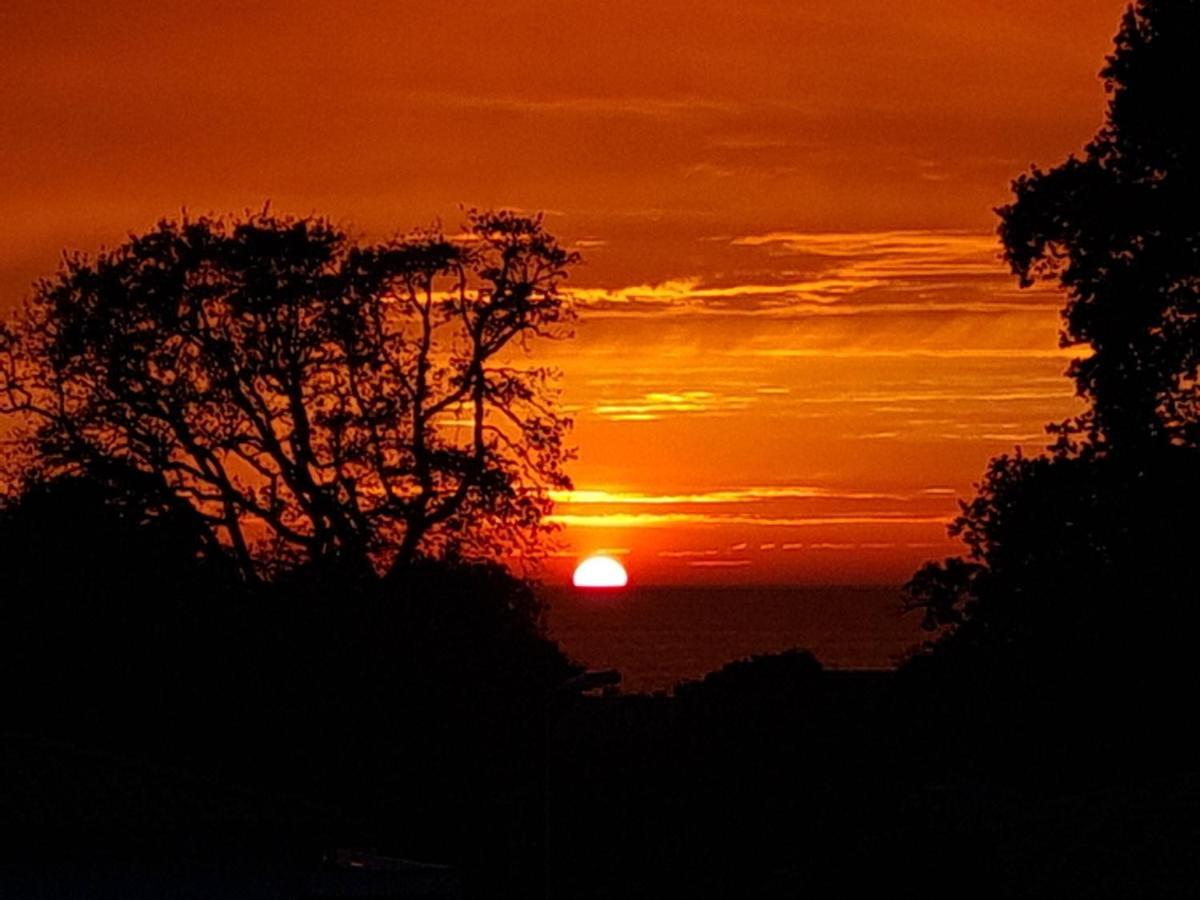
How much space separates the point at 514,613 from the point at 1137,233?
26664 millimetres

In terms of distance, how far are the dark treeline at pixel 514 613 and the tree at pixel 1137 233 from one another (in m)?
0.06

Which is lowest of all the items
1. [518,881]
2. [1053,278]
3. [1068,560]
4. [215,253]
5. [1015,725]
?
[518,881]

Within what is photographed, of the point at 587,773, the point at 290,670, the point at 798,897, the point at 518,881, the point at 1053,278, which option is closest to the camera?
the point at 798,897

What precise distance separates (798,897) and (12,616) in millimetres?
19191

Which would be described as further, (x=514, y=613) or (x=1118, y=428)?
(x=514, y=613)

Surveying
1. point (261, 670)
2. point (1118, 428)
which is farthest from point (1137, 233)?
point (261, 670)

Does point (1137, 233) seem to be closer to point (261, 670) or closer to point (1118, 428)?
point (1118, 428)

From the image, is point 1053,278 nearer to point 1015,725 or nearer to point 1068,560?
point 1068,560

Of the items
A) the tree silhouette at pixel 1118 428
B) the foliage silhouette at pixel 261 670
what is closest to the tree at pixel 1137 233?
the tree silhouette at pixel 1118 428

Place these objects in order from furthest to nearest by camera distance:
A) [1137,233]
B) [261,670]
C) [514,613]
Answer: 1. [514,613]
2. [261,670]
3. [1137,233]

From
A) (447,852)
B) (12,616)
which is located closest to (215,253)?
(12,616)

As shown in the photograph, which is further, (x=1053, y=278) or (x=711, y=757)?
(x=711, y=757)

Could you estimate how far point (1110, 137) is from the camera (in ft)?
117

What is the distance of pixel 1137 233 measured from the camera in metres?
35.3
